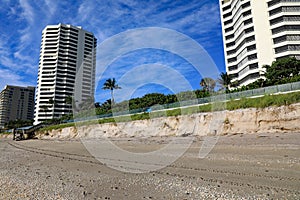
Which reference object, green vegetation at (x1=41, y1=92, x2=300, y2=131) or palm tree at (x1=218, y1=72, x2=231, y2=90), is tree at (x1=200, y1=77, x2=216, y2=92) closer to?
green vegetation at (x1=41, y1=92, x2=300, y2=131)

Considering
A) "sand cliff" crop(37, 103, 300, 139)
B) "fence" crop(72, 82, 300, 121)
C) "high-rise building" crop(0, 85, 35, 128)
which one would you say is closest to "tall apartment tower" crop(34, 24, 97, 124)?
"high-rise building" crop(0, 85, 35, 128)

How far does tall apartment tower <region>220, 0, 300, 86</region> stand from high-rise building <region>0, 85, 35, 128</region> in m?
152

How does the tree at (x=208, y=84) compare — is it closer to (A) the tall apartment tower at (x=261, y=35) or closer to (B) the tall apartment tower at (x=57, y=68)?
(A) the tall apartment tower at (x=261, y=35)

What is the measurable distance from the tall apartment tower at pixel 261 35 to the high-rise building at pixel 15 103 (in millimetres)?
152386

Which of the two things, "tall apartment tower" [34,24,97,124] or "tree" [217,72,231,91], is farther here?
"tall apartment tower" [34,24,97,124]

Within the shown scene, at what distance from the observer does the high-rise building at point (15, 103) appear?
146m

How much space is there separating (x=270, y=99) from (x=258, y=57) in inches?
1465

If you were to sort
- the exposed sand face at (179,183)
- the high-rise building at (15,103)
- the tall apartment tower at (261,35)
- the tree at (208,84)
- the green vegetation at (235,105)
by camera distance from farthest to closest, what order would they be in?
the high-rise building at (15,103) < the tall apartment tower at (261,35) < the tree at (208,84) < the green vegetation at (235,105) < the exposed sand face at (179,183)

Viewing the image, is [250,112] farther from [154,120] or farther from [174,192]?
[174,192]

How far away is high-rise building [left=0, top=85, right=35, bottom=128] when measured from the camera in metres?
146

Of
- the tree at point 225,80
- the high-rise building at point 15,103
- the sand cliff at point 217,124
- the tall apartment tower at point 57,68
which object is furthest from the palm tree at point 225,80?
the high-rise building at point 15,103

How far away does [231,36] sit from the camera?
208 feet

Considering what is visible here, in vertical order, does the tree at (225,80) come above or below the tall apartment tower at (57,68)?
below

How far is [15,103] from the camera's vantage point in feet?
495
